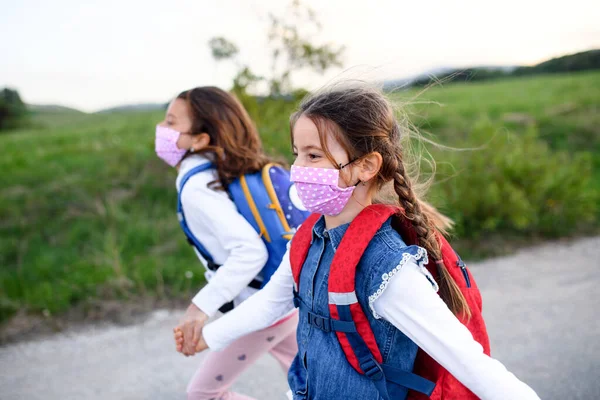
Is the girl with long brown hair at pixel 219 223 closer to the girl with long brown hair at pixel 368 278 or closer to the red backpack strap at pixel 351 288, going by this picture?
the girl with long brown hair at pixel 368 278

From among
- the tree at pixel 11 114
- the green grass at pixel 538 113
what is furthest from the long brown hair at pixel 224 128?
the tree at pixel 11 114

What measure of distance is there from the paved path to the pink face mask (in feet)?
5.61

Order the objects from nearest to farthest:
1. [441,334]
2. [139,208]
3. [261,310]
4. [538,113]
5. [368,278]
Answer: [441,334]
[368,278]
[261,310]
[139,208]
[538,113]

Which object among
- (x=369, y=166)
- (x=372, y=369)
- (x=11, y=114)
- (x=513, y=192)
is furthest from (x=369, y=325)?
(x=11, y=114)

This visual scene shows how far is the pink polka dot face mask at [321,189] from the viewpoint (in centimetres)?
180

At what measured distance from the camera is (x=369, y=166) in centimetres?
183

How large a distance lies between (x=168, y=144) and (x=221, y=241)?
0.68 meters

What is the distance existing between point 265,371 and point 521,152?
13.2ft

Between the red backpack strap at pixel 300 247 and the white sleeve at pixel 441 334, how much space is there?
374 mm

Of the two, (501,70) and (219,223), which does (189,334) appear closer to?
(219,223)

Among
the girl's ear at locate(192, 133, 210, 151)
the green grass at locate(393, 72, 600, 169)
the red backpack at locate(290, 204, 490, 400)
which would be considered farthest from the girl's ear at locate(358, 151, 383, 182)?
the green grass at locate(393, 72, 600, 169)

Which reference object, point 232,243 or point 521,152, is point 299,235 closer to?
point 232,243

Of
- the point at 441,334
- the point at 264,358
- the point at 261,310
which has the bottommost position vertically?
the point at 264,358

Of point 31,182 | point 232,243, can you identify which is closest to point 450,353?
point 232,243
